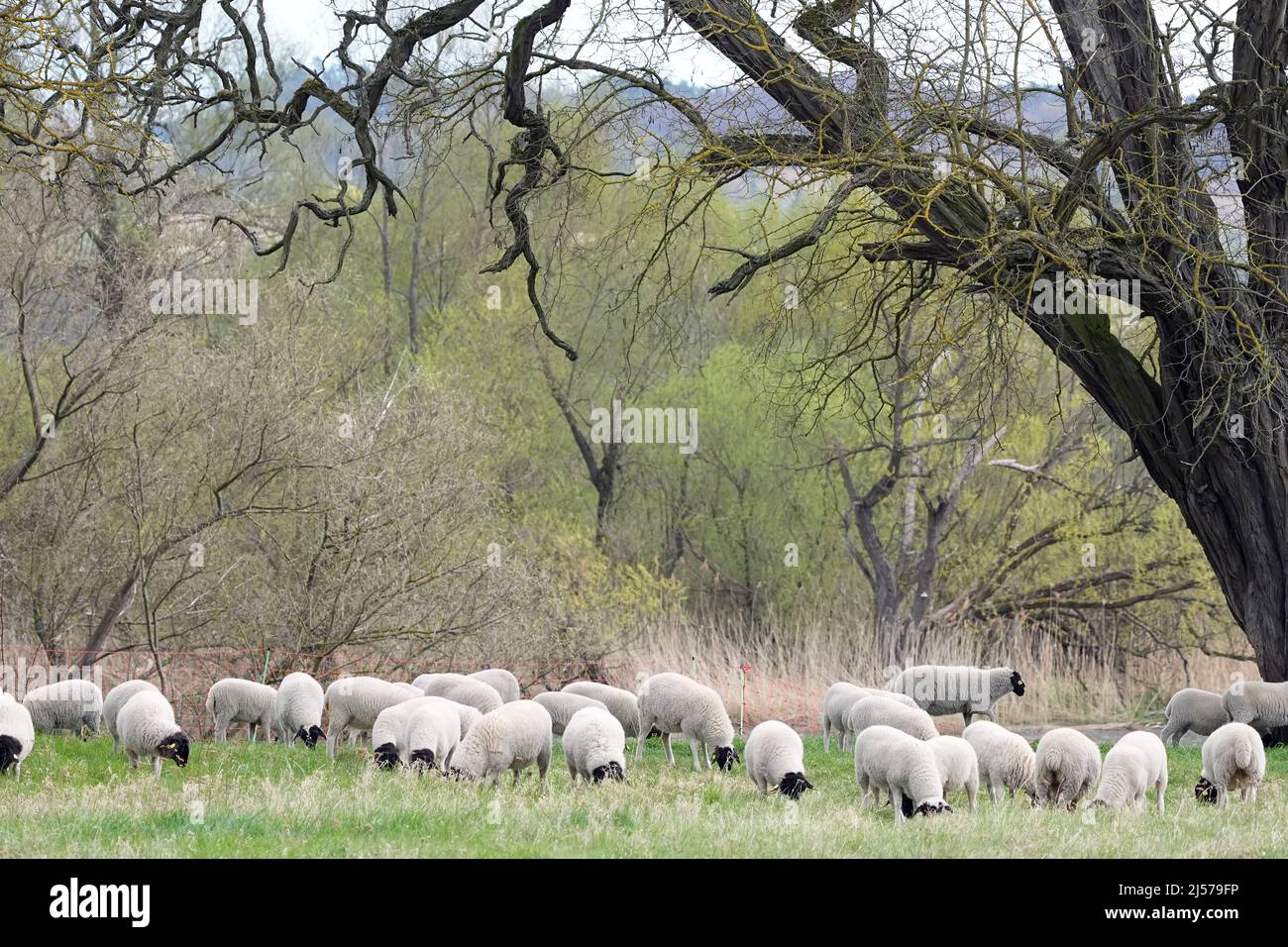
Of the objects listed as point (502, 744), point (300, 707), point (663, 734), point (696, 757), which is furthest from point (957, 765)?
point (300, 707)

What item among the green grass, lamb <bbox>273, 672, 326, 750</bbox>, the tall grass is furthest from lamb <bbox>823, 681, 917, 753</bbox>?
lamb <bbox>273, 672, 326, 750</bbox>

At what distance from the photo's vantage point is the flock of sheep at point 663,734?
10.5m

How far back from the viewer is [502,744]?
10812 mm

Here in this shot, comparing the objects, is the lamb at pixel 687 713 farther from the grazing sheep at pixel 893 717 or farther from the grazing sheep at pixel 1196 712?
the grazing sheep at pixel 1196 712

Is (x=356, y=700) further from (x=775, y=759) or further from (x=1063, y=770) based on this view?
(x=1063, y=770)

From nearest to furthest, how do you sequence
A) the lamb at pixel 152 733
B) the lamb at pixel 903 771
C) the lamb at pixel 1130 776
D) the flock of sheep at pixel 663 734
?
1. the lamb at pixel 903 771
2. the lamb at pixel 1130 776
3. the flock of sheep at pixel 663 734
4. the lamb at pixel 152 733

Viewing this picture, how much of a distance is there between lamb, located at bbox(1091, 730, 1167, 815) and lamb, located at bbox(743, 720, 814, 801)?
213 cm

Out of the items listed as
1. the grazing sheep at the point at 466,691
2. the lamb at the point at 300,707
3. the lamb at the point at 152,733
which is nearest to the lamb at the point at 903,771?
the grazing sheep at the point at 466,691

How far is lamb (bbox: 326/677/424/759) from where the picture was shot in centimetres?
1318

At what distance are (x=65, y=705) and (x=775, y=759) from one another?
7.42 m

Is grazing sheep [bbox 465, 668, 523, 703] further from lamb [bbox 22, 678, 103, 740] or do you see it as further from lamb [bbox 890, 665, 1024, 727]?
lamb [bbox 890, 665, 1024, 727]

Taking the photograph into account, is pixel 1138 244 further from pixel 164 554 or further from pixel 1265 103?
pixel 164 554

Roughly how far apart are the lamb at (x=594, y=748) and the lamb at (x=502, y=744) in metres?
0.24

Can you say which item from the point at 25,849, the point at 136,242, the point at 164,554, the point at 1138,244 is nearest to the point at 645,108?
the point at 1138,244
